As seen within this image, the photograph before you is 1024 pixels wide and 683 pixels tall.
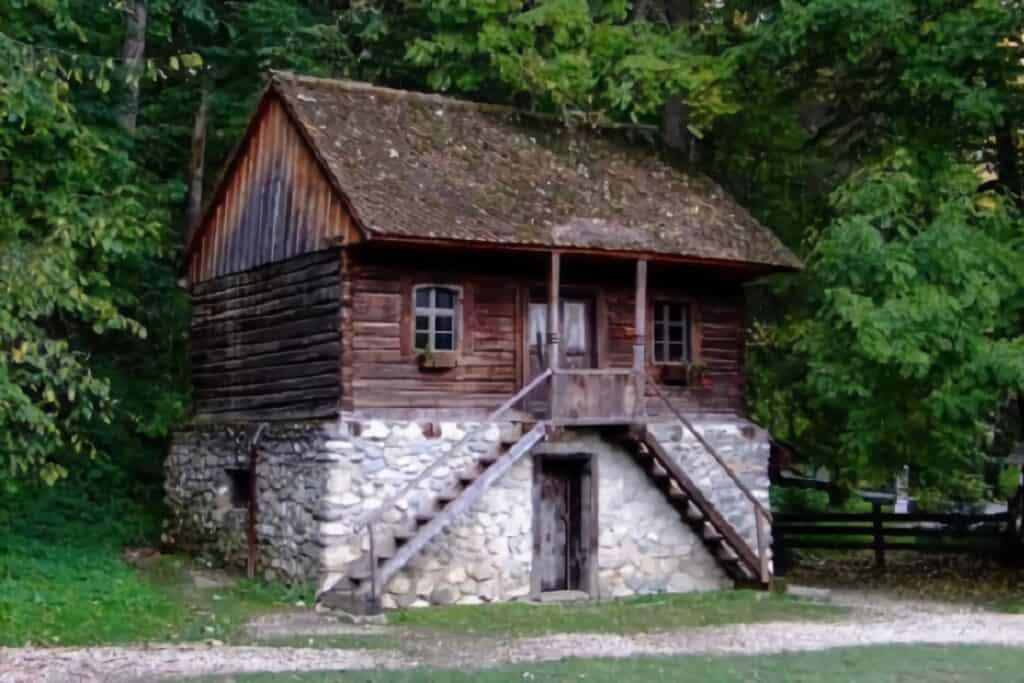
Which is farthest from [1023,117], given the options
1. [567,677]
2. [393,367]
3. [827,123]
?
[567,677]

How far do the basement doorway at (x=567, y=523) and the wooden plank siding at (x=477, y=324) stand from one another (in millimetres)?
1449

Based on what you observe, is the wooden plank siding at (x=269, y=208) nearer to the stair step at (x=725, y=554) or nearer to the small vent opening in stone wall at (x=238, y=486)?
the small vent opening in stone wall at (x=238, y=486)

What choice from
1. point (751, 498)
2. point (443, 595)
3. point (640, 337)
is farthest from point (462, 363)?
point (751, 498)

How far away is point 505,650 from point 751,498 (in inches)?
275

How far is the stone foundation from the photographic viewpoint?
20672 mm

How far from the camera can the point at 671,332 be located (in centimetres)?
2441

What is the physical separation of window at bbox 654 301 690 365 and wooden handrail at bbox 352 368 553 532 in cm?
321

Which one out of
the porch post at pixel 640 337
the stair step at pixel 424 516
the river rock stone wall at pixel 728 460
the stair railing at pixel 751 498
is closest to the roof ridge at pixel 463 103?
the porch post at pixel 640 337

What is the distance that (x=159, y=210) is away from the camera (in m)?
26.0

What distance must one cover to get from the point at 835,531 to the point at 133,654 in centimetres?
1599

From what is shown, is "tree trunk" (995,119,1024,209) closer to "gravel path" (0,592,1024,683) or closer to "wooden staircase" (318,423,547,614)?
"gravel path" (0,592,1024,683)

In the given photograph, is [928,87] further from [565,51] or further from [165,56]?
[165,56]

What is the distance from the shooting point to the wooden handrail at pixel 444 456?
66.1 feet

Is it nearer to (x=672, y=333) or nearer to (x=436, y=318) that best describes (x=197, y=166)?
(x=436, y=318)
